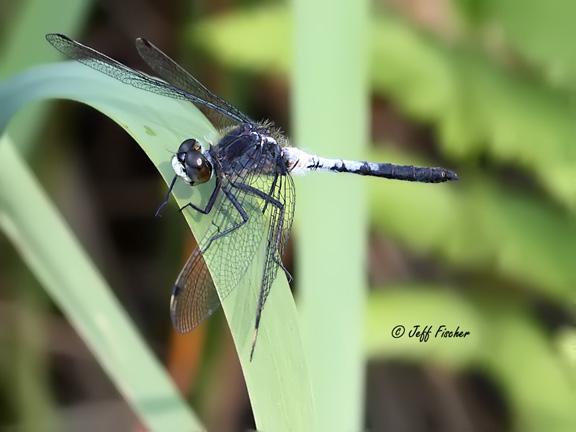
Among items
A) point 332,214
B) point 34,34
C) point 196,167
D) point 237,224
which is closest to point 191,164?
point 196,167

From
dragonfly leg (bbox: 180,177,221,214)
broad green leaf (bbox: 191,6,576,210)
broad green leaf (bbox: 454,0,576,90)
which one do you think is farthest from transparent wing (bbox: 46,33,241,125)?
broad green leaf (bbox: 454,0,576,90)

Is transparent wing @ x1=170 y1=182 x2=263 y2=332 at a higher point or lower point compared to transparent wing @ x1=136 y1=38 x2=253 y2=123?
lower

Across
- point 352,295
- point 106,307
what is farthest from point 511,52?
point 106,307

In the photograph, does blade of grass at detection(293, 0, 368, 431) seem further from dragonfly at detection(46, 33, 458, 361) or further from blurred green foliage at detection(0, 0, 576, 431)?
blurred green foliage at detection(0, 0, 576, 431)

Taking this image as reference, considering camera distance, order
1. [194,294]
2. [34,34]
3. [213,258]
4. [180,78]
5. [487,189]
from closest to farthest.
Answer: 1. [213,258]
2. [194,294]
3. [180,78]
4. [34,34]
5. [487,189]

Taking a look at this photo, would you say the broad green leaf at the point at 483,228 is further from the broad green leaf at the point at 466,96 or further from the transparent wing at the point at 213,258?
the transparent wing at the point at 213,258

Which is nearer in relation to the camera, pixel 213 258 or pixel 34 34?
pixel 213 258

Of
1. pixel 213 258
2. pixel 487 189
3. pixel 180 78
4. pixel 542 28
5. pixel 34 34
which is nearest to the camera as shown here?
pixel 213 258

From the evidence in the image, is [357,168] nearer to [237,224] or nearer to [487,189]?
[237,224]

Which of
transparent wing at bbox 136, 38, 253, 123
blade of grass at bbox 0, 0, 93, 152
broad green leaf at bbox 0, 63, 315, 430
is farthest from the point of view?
blade of grass at bbox 0, 0, 93, 152
